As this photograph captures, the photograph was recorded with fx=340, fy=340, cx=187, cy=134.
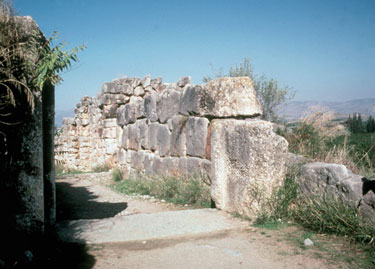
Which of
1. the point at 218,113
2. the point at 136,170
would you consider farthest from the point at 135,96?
the point at 218,113

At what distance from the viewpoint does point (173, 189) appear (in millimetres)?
6793

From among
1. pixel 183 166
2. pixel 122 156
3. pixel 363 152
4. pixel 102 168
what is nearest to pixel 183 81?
pixel 183 166

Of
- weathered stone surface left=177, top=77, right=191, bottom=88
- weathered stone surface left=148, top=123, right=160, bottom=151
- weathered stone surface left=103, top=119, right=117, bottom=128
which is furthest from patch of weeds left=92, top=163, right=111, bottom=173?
weathered stone surface left=177, top=77, right=191, bottom=88

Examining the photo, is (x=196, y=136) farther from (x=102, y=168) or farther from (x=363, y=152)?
(x=102, y=168)

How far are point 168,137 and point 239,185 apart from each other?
3691mm

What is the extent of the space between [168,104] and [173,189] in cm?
208

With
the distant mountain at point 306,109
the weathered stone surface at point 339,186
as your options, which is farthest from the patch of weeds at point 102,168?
the weathered stone surface at point 339,186

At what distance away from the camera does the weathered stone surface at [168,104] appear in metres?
7.58

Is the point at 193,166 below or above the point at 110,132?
below

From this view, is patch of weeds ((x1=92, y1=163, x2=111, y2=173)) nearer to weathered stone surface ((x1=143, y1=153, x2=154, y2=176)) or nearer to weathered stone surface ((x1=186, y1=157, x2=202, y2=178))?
weathered stone surface ((x1=143, y1=153, x2=154, y2=176))

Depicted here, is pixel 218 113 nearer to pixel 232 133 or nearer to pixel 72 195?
pixel 232 133

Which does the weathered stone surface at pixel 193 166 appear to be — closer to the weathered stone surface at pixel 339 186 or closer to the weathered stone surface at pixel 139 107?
the weathered stone surface at pixel 339 186

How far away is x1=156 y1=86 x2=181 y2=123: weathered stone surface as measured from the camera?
7.58 meters

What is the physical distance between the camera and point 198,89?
6648mm
